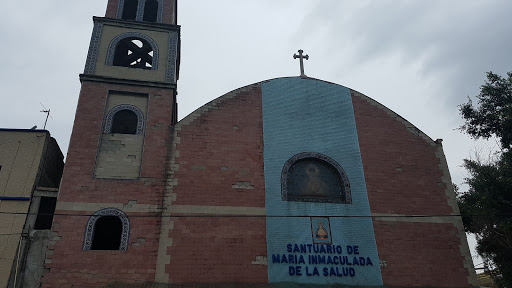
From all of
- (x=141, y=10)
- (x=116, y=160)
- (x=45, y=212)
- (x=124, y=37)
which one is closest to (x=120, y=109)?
(x=116, y=160)

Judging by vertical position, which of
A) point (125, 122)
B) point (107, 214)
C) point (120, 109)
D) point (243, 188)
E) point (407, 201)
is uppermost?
point (120, 109)

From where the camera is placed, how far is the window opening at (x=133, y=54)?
49.8 feet

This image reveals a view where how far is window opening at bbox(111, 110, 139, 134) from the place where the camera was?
13.4 metres

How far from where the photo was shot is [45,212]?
11680 millimetres

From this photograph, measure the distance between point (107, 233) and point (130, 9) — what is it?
31.9 feet

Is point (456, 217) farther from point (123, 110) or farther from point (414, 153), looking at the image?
point (123, 110)

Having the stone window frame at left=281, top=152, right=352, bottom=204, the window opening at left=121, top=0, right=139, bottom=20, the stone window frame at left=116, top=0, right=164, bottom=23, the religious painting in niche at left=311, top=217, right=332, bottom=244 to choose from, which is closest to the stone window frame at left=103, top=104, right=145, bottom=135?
the stone window frame at left=116, top=0, right=164, bottom=23

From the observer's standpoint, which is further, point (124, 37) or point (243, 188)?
point (124, 37)

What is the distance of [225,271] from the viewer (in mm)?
11227

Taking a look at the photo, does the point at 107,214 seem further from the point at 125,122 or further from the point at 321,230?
the point at 321,230

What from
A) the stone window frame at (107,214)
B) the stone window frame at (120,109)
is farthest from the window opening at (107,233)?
the stone window frame at (120,109)

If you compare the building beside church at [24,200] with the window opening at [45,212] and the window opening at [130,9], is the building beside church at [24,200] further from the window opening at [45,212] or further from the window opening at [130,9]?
the window opening at [130,9]

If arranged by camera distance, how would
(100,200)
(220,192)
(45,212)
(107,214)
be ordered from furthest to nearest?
(220,192)
(45,212)
(100,200)
(107,214)

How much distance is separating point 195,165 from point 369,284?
671 cm
